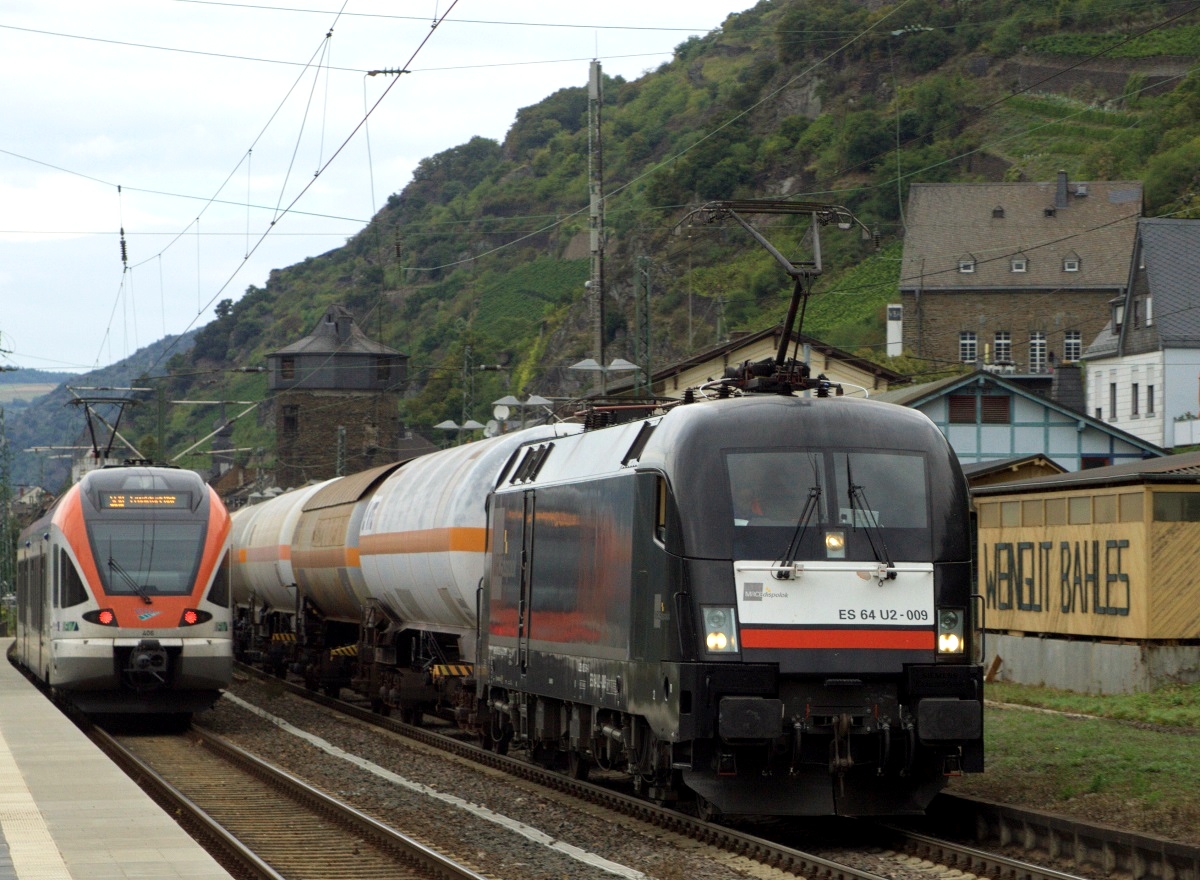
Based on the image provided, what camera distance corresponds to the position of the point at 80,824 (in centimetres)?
1255

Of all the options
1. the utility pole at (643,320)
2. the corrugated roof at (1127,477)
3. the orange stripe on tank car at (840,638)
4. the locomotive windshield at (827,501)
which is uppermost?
the utility pole at (643,320)

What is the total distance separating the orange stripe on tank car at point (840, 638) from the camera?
1238 centimetres

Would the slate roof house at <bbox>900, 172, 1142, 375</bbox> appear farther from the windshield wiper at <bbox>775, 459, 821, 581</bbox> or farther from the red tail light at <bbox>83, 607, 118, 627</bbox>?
the windshield wiper at <bbox>775, 459, 821, 581</bbox>

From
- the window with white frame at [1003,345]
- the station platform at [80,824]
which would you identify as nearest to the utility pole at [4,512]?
the window with white frame at [1003,345]

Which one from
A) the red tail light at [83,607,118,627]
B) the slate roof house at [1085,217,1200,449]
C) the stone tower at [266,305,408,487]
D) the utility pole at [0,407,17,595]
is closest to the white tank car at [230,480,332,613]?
the red tail light at [83,607,118,627]

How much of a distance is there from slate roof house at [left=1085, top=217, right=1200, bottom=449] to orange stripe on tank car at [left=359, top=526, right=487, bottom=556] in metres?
46.9

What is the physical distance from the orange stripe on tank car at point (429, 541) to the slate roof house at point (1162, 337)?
1847 inches

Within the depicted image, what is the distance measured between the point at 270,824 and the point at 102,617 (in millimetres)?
8390

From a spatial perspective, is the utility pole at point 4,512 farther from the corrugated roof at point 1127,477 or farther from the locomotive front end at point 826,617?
the locomotive front end at point 826,617

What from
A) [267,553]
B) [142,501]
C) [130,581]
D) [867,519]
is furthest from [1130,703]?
[267,553]

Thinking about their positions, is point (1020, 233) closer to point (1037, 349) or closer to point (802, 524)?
point (1037, 349)

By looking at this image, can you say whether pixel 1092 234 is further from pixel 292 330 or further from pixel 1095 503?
pixel 292 330

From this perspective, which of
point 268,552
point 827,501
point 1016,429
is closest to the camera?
point 827,501

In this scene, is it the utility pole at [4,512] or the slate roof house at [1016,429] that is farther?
the utility pole at [4,512]
